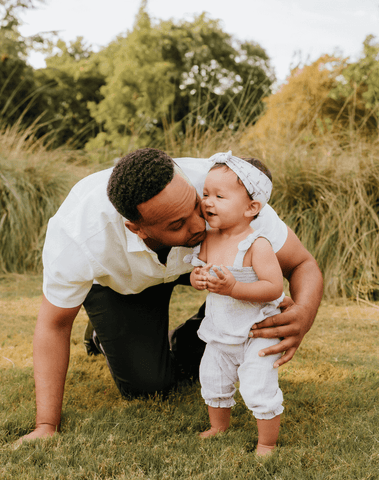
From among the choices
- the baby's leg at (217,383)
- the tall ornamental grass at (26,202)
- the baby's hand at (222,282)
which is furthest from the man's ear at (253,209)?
the tall ornamental grass at (26,202)

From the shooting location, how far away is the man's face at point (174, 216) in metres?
1.68

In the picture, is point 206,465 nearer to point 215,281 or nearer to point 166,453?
point 166,453

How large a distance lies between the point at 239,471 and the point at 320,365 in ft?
4.17

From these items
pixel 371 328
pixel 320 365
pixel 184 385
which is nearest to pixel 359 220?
pixel 371 328

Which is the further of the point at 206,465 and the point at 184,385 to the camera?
the point at 184,385

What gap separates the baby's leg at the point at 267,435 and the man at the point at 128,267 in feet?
0.79

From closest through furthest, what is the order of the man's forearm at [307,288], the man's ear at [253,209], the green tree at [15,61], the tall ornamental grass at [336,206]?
1. the man's ear at [253,209]
2. the man's forearm at [307,288]
3. the tall ornamental grass at [336,206]
4. the green tree at [15,61]

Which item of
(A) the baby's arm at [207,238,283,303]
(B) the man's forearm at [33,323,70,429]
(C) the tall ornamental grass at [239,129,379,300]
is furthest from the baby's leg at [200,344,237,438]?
(C) the tall ornamental grass at [239,129,379,300]

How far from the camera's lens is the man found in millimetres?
1705

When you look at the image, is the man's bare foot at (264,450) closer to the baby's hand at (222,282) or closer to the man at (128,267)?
the man at (128,267)

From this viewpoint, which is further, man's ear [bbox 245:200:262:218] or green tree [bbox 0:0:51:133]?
green tree [bbox 0:0:51:133]

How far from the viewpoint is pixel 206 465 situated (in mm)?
1656

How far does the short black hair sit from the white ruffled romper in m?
0.39

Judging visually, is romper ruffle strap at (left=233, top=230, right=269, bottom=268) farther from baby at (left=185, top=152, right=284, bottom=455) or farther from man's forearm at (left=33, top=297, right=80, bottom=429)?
man's forearm at (left=33, top=297, right=80, bottom=429)
